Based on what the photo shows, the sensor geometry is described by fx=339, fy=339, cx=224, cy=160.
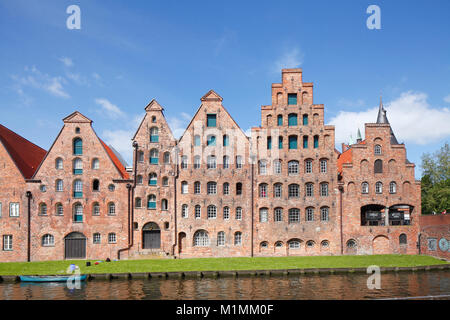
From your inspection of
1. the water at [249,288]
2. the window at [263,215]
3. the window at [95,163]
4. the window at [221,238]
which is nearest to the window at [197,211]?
the window at [221,238]

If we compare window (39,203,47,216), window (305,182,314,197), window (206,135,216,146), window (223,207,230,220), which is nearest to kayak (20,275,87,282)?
window (39,203,47,216)

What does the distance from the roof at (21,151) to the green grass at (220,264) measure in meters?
10.1

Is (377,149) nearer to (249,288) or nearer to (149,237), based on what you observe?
(249,288)

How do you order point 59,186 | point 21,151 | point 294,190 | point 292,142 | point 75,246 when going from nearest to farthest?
point 75,246 < point 59,186 < point 294,190 < point 292,142 < point 21,151

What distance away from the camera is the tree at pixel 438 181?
42219mm

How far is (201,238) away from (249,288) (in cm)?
1429

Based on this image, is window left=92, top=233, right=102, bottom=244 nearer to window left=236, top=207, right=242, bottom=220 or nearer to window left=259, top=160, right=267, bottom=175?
window left=236, top=207, right=242, bottom=220

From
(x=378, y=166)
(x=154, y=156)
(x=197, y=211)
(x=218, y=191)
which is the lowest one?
(x=197, y=211)

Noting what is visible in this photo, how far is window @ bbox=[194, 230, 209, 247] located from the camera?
36.1 metres

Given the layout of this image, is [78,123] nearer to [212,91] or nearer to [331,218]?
[212,91]

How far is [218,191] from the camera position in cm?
3644

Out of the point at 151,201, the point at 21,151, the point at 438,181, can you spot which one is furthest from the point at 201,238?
the point at 438,181
